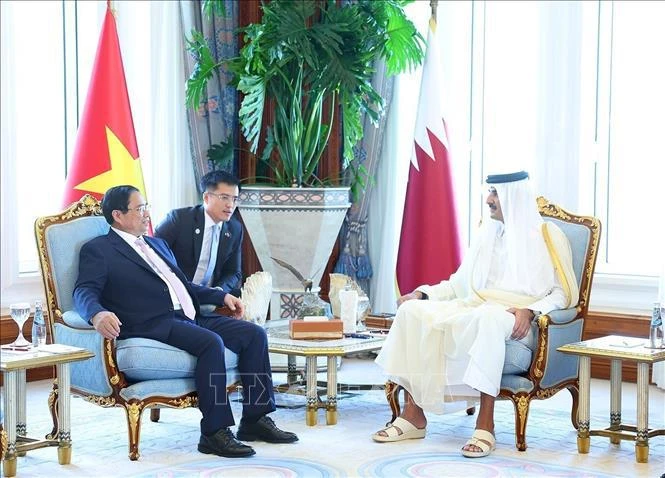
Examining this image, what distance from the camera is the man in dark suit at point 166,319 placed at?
432 centimetres

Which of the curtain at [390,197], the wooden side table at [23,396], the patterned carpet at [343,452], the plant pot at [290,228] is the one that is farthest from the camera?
the curtain at [390,197]

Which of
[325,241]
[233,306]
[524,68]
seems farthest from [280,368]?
[524,68]

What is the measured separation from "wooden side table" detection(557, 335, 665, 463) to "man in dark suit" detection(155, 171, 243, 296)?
1688 millimetres

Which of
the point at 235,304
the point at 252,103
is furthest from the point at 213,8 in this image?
the point at 235,304

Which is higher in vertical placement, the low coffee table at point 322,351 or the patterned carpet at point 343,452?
the low coffee table at point 322,351

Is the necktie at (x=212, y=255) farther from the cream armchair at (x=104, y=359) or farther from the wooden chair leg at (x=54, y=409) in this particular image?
the wooden chair leg at (x=54, y=409)

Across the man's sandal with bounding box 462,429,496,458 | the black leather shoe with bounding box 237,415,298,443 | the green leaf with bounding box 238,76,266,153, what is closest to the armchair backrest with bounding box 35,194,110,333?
the black leather shoe with bounding box 237,415,298,443

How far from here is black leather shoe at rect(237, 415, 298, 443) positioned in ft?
14.8

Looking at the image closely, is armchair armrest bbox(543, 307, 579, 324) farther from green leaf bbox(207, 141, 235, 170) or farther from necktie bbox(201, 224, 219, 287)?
green leaf bbox(207, 141, 235, 170)

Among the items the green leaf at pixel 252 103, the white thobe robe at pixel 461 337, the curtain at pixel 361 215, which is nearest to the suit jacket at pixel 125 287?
the white thobe robe at pixel 461 337

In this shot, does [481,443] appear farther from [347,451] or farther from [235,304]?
[235,304]

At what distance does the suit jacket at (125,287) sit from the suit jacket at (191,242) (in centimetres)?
62

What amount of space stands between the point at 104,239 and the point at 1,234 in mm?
1729

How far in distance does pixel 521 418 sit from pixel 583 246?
89 cm
